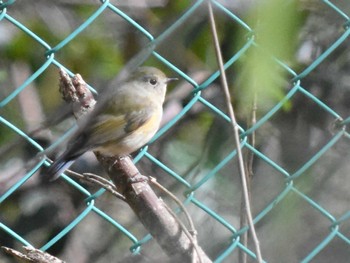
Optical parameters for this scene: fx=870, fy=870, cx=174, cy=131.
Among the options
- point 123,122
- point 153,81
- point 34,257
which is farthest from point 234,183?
point 34,257

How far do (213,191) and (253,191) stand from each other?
0.58ft

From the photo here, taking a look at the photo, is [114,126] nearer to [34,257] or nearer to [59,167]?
[59,167]

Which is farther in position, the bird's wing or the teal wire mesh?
the teal wire mesh

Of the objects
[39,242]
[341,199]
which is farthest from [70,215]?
[341,199]

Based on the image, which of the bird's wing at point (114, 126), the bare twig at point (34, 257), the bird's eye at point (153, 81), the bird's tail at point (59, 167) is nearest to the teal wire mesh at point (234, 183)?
the bird's eye at point (153, 81)

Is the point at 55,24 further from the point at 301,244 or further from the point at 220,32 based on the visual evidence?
the point at 301,244

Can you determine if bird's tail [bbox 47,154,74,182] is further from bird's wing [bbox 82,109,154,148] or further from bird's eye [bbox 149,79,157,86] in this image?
bird's eye [bbox 149,79,157,86]

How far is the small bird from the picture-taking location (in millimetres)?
2186

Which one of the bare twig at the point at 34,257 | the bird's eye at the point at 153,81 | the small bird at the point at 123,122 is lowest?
the bare twig at the point at 34,257

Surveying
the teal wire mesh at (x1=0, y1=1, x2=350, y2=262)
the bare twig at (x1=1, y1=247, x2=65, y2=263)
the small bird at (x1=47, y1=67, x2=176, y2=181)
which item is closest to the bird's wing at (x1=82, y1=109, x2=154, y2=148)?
the small bird at (x1=47, y1=67, x2=176, y2=181)

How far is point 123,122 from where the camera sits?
2578mm

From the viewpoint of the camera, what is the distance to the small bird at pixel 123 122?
219 cm

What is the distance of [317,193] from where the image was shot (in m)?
3.69

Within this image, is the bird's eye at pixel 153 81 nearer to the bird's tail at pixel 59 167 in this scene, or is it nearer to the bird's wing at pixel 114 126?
the bird's wing at pixel 114 126
